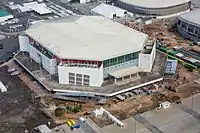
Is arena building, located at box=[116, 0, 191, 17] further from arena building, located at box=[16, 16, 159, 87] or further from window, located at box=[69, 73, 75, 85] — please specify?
window, located at box=[69, 73, 75, 85]

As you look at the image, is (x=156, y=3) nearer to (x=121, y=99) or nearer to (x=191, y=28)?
(x=191, y=28)

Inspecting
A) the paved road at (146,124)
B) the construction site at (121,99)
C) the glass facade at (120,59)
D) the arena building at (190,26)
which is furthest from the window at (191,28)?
the paved road at (146,124)

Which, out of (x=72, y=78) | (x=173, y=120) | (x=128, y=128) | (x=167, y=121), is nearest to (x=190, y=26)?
(x=72, y=78)

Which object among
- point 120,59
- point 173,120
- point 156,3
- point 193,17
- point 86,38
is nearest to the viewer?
point 173,120

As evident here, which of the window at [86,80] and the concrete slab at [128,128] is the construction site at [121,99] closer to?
the concrete slab at [128,128]

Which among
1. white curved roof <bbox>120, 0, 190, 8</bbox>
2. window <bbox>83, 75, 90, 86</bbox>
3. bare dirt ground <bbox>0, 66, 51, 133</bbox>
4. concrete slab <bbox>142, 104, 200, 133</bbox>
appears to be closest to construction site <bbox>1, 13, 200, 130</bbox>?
bare dirt ground <bbox>0, 66, 51, 133</bbox>

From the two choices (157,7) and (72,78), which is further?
(157,7)

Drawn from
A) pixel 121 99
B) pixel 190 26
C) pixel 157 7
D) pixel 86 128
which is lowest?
pixel 86 128
